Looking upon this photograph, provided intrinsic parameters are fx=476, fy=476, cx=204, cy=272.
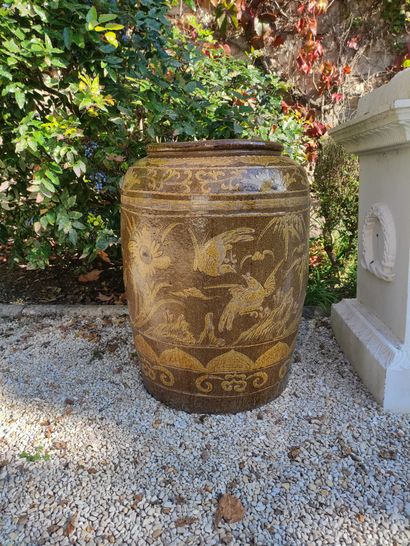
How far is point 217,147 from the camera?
179cm

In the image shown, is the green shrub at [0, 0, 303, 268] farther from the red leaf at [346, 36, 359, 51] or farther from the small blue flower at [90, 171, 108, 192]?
the red leaf at [346, 36, 359, 51]

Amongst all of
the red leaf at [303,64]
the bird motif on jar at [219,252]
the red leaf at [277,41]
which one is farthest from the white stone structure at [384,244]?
the red leaf at [277,41]

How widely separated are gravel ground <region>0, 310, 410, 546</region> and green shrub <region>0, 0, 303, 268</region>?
1001 millimetres

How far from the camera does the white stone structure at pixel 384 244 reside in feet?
6.37

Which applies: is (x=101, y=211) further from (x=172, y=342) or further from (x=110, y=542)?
(x=110, y=542)

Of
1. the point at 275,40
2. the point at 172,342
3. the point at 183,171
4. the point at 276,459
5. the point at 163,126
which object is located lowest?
the point at 276,459

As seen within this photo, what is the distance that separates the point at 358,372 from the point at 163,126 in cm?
185

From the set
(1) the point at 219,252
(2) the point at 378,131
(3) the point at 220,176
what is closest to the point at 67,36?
(3) the point at 220,176

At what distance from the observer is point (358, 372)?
92.4 inches

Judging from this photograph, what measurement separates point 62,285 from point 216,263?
7.39 feet

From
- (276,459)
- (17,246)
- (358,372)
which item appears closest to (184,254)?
(276,459)

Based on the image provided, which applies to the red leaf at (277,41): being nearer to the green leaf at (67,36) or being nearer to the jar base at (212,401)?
the green leaf at (67,36)

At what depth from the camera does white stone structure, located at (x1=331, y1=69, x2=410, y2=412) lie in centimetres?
194

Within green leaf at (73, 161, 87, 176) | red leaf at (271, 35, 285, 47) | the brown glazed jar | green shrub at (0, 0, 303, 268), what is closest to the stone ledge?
the brown glazed jar
